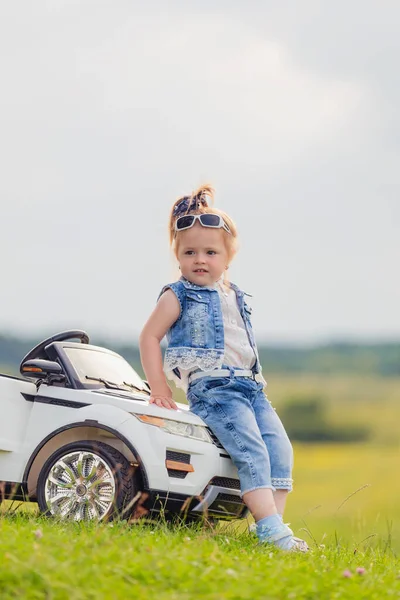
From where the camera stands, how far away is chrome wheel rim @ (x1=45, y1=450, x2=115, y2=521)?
264 inches

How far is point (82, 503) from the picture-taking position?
6.78 meters

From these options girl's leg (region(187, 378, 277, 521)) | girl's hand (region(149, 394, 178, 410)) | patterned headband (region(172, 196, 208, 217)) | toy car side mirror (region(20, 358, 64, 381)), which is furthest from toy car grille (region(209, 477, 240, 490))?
patterned headband (region(172, 196, 208, 217))

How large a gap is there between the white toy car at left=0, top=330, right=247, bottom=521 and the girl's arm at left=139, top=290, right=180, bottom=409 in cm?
16

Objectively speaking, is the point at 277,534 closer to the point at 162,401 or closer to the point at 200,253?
the point at 162,401

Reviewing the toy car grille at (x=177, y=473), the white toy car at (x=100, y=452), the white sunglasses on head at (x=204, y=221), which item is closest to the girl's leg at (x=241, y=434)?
the white toy car at (x=100, y=452)

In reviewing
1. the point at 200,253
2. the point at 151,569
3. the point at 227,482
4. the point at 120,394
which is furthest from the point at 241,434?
the point at 151,569

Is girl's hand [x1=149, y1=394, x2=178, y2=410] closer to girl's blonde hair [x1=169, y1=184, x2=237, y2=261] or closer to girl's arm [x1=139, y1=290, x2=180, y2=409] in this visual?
girl's arm [x1=139, y1=290, x2=180, y2=409]

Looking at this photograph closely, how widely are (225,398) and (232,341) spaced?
0.49 meters

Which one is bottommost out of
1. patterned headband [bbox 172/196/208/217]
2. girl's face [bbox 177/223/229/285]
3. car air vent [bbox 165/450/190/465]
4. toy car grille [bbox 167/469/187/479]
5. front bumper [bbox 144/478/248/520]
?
front bumper [bbox 144/478/248/520]

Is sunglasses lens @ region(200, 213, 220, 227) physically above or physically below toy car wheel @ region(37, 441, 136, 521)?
above

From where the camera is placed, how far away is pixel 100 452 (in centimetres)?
673

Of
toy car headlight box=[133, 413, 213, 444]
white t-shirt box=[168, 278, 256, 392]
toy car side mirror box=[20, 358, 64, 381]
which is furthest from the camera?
white t-shirt box=[168, 278, 256, 392]

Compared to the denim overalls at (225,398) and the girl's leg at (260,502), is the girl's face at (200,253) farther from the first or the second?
the girl's leg at (260,502)

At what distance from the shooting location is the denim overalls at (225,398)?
22.8 ft
